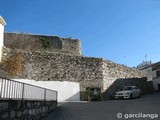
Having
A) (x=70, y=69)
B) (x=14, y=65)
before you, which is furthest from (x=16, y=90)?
(x=70, y=69)

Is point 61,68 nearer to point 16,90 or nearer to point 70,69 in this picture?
point 70,69

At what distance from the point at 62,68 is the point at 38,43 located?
27.2 feet

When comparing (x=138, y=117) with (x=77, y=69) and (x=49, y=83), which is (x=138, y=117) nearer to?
(x=49, y=83)

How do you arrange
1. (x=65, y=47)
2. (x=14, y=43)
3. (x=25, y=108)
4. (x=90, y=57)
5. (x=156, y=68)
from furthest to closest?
(x=156, y=68) → (x=65, y=47) → (x=14, y=43) → (x=90, y=57) → (x=25, y=108)

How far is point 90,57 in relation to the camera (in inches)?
1006

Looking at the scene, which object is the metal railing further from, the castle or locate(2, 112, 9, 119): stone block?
the castle

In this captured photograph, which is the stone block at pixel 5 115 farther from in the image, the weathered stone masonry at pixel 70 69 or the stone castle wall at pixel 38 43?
the stone castle wall at pixel 38 43

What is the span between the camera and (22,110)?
8109mm

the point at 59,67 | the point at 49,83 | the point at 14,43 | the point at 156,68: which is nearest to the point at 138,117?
the point at 49,83

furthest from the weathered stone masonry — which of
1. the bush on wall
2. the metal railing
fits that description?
the metal railing

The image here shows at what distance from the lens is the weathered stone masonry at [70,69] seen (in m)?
22.5

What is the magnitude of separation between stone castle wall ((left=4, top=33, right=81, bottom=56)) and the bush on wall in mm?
4918

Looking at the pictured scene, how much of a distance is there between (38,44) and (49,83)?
9990 mm

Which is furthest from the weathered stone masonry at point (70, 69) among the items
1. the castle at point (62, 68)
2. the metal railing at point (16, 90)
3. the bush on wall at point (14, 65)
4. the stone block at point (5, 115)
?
the stone block at point (5, 115)
